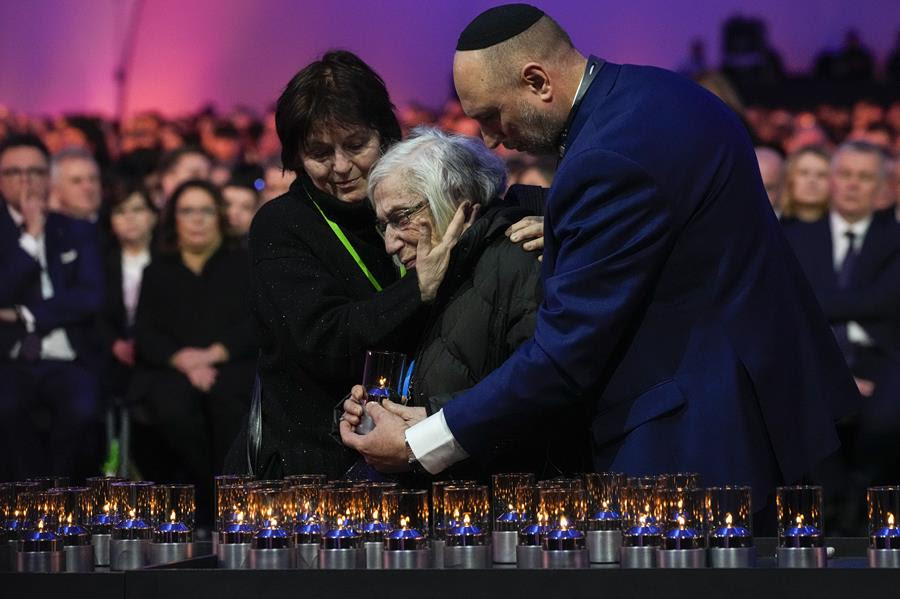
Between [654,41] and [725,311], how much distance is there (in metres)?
5.60

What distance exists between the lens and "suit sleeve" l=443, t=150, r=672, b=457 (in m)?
2.82

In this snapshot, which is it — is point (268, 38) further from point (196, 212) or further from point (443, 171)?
point (443, 171)

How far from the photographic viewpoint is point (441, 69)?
28.1 ft

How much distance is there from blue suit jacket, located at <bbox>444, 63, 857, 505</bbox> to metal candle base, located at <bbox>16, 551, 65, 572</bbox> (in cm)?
75

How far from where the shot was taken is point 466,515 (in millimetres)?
2584

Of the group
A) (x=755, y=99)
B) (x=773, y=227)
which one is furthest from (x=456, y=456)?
(x=755, y=99)

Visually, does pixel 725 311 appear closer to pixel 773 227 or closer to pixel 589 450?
pixel 773 227

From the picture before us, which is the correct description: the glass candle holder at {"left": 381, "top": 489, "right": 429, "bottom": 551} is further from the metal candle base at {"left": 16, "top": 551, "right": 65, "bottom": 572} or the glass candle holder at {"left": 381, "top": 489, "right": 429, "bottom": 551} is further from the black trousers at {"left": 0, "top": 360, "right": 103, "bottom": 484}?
the black trousers at {"left": 0, "top": 360, "right": 103, "bottom": 484}

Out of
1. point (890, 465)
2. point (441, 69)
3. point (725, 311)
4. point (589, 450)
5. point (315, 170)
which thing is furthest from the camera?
point (441, 69)

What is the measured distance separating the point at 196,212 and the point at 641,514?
5658mm

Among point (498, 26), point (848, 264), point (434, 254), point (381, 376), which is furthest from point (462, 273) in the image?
point (848, 264)

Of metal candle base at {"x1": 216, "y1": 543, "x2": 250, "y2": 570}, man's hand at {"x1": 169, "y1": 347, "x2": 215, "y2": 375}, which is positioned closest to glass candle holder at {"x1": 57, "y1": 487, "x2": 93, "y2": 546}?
metal candle base at {"x1": 216, "y1": 543, "x2": 250, "y2": 570}

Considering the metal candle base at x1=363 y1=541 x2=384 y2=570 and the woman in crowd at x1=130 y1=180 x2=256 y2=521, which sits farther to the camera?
the woman in crowd at x1=130 y1=180 x2=256 y2=521

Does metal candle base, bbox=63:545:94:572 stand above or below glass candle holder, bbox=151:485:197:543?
below
